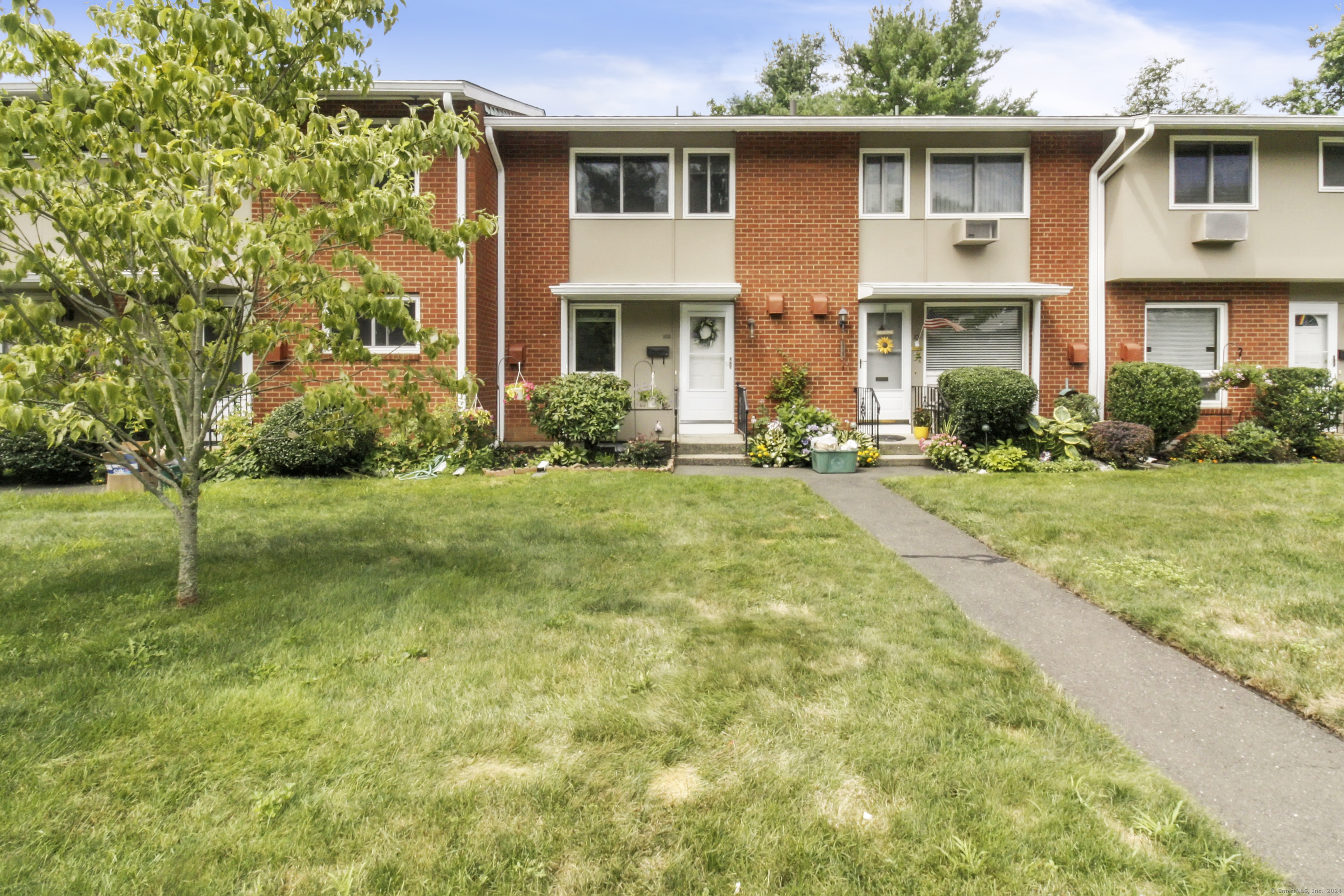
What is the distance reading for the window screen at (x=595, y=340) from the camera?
1279cm

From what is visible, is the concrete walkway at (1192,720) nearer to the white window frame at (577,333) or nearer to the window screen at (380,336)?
the white window frame at (577,333)

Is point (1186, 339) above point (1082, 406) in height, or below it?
above

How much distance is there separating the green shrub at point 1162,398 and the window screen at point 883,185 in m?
4.46

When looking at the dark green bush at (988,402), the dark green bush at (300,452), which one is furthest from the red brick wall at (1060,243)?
the dark green bush at (300,452)

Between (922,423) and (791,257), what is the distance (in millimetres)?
3449

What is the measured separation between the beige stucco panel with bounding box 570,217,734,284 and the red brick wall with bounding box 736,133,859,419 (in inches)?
14.2

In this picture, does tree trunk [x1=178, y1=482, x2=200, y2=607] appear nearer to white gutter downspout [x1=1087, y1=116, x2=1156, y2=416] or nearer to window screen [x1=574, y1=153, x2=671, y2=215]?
window screen [x1=574, y1=153, x2=671, y2=215]

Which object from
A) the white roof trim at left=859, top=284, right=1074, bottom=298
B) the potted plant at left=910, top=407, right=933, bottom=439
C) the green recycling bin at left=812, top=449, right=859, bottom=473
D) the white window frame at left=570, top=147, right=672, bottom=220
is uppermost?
the white window frame at left=570, top=147, right=672, bottom=220

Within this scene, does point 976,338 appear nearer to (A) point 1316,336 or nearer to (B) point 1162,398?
(B) point 1162,398

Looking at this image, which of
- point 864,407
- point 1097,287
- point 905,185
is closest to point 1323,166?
point 1097,287

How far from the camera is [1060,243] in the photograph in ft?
41.2

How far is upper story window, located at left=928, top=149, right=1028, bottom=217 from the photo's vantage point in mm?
12617

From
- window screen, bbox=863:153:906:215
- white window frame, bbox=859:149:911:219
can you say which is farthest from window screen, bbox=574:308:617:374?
window screen, bbox=863:153:906:215

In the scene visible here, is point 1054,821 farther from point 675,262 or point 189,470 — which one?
point 675,262
